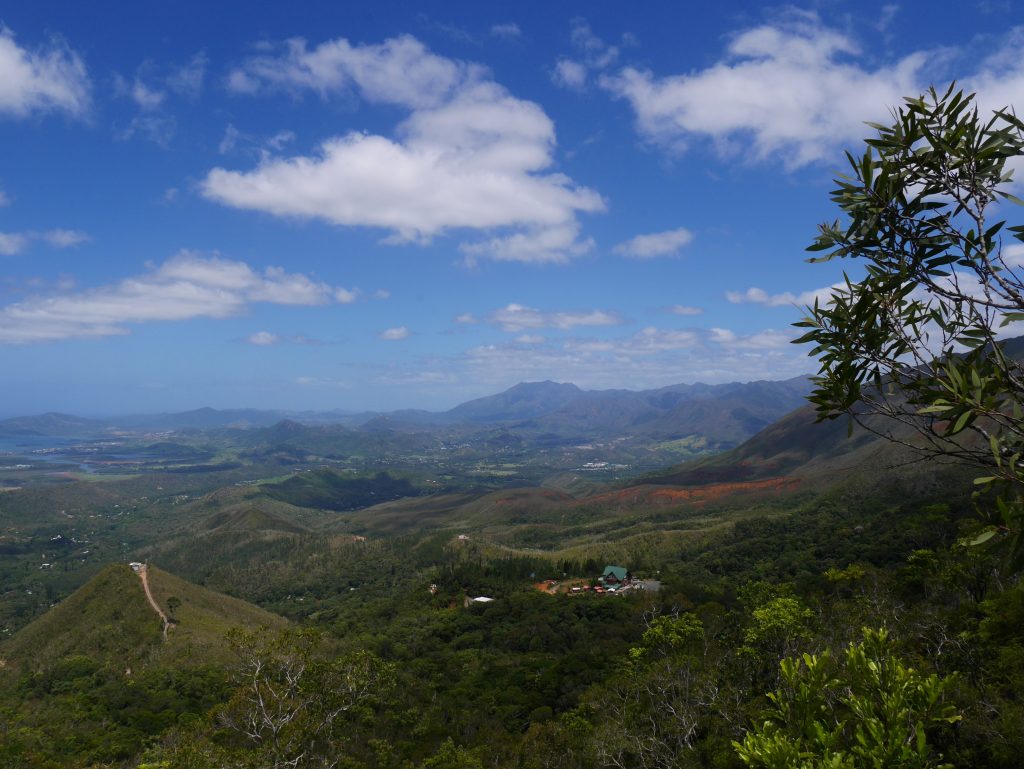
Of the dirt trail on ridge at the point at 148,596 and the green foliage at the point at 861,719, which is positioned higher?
the green foliage at the point at 861,719

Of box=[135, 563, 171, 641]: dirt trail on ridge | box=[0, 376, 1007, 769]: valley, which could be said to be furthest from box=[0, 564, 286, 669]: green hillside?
box=[135, 563, 171, 641]: dirt trail on ridge

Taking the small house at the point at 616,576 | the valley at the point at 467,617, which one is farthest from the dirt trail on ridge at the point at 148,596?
the small house at the point at 616,576

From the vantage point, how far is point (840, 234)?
19.2ft

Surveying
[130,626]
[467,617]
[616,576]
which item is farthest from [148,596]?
[616,576]

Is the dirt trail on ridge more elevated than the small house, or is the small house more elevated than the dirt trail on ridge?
the dirt trail on ridge

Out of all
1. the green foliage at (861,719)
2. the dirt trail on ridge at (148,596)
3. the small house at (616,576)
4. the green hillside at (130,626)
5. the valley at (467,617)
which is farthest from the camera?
the small house at (616,576)

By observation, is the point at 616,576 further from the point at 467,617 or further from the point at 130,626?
the point at 130,626

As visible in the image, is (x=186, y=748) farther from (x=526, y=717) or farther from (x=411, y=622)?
(x=411, y=622)

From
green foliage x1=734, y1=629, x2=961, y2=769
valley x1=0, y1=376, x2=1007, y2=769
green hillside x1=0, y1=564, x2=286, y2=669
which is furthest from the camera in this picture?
green hillside x1=0, y1=564, x2=286, y2=669

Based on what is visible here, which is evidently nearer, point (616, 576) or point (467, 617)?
point (467, 617)

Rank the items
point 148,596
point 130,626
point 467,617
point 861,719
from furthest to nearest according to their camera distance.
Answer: point 148,596 → point 130,626 → point 467,617 → point 861,719

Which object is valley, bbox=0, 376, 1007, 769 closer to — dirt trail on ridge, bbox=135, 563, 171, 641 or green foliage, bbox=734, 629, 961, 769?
dirt trail on ridge, bbox=135, 563, 171, 641

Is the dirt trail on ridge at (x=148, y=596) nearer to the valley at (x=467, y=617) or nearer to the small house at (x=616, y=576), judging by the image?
the valley at (x=467, y=617)

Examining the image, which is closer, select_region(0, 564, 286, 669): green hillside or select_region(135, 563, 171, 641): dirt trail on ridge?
select_region(0, 564, 286, 669): green hillside
